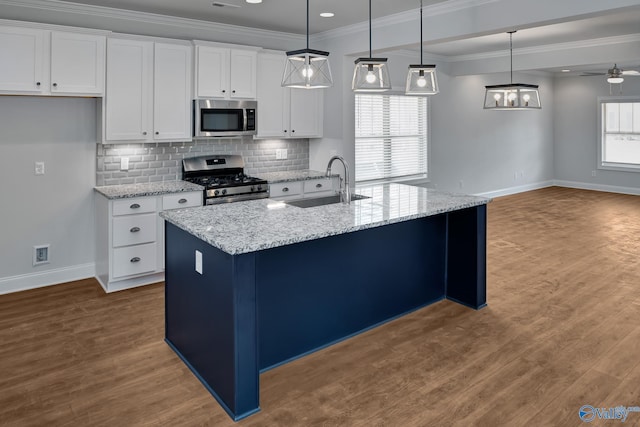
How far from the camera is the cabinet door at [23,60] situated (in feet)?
12.8

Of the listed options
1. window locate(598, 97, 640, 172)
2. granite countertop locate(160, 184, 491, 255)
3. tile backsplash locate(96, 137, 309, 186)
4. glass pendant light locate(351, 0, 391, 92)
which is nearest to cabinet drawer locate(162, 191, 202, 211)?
tile backsplash locate(96, 137, 309, 186)

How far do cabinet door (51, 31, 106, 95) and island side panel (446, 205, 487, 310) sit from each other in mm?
3404

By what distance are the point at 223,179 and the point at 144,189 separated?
3.02 feet

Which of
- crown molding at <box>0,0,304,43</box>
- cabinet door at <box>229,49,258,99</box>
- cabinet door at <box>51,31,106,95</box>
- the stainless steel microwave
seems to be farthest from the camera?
cabinet door at <box>229,49,258,99</box>

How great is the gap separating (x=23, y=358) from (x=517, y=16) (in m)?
4.59

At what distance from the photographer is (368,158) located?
7207 millimetres

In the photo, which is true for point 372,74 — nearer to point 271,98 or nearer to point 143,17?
point 271,98

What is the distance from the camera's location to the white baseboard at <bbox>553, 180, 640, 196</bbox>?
10.1 m

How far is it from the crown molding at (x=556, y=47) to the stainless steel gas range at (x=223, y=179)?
4.56m

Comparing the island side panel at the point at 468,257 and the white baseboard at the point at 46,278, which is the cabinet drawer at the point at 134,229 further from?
the island side panel at the point at 468,257

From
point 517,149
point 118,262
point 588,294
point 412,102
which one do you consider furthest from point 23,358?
point 517,149

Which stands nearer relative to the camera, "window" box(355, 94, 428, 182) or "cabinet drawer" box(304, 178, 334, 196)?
"cabinet drawer" box(304, 178, 334, 196)

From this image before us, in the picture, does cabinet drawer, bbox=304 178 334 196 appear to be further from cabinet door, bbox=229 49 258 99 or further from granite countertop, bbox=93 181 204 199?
granite countertop, bbox=93 181 204 199

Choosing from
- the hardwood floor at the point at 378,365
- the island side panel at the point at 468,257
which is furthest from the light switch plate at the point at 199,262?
the island side panel at the point at 468,257
